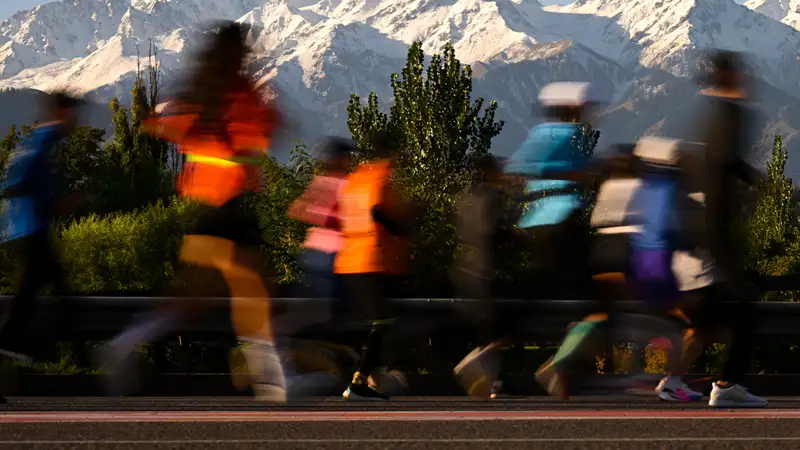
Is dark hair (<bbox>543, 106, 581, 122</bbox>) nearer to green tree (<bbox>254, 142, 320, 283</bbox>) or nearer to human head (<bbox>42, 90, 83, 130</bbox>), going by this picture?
human head (<bbox>42, 90, 83, 130</bbox>)

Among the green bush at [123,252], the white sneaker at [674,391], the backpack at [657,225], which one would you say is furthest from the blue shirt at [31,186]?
the green bush at [123,252]

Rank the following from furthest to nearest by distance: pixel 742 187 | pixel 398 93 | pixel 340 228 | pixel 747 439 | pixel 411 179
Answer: pixel 398 93 → pixel 411 179 → pixel 340 228 → pixel 742 187 → pixel 747 439

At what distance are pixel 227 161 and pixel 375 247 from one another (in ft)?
4.62

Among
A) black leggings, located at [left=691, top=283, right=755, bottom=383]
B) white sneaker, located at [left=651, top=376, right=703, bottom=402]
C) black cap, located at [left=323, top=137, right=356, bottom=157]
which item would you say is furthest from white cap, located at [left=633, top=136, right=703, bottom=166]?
black cap, located at [left=323, top=137, right=356, bottom=157]

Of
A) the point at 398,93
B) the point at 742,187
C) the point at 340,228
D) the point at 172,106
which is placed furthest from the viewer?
the point at 398,93

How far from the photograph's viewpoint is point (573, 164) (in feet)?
26.8

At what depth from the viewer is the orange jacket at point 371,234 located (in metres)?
8.44

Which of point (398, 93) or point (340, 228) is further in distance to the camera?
point (398, 93)

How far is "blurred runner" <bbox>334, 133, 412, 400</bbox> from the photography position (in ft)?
27.6

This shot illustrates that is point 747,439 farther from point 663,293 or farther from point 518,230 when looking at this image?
point 518,230

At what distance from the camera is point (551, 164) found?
814 cm

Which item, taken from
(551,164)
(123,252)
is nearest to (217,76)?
(551,164)

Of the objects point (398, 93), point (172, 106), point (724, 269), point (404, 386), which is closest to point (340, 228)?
point (404, 386)

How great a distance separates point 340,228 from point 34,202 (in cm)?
194
